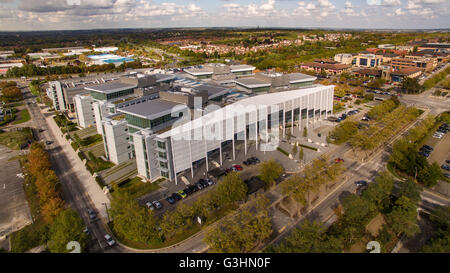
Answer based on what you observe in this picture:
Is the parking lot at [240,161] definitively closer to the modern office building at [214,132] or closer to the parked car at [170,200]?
the parked car at [170,200]

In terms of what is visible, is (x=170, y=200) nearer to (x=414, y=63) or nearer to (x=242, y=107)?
(x=242, y=107)

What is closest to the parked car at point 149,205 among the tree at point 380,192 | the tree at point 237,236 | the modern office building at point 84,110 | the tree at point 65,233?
the tree at point 65,233

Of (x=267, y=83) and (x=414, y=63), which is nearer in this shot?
(x=267, y=83)

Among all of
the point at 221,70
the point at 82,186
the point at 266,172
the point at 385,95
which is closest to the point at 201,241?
the point at 266,172

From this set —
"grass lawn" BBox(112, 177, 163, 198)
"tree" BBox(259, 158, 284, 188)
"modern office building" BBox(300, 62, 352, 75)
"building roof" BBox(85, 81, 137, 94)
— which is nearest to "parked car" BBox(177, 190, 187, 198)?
"grass lawn" BBox(112, 177, 163, 198)

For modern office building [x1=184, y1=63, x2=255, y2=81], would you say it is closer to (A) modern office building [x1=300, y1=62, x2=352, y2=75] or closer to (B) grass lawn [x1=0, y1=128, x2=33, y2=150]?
(B) grass lawn [x1=0, y1=128, x2=33, y2=150]

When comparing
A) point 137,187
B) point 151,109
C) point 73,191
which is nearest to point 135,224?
point 137,187
